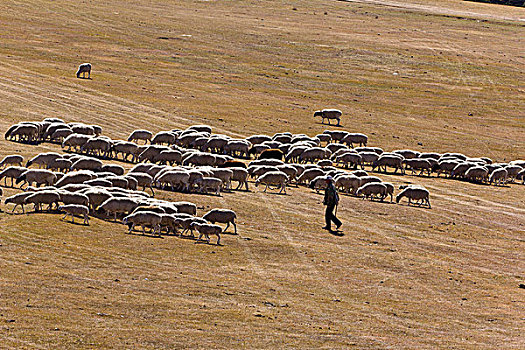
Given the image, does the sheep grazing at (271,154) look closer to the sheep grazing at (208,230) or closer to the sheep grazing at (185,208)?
the sheep grazing at (185,208)

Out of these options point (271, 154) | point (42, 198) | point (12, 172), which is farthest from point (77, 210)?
point (271, 154)

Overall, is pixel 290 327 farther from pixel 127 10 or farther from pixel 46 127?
pixel 127 10

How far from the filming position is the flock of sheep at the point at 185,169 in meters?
24.5

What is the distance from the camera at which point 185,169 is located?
31.4 metres

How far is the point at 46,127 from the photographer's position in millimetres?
40531

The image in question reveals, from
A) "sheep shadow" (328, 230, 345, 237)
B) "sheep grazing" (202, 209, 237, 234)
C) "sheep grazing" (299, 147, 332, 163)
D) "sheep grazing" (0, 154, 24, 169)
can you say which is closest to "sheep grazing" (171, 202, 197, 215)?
"sheep grazing" (202, 209, 237, 234)

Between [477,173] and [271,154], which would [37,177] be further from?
[477,173]

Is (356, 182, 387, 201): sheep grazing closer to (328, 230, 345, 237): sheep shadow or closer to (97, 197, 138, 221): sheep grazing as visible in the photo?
(328, 230, 345, 237): sheep shadow

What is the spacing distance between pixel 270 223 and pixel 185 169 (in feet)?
18.5

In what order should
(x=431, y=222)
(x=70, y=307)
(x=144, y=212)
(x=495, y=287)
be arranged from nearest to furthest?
(x=70, y=307)
(x=495, y=287)
(x=144, y=212)
(x=431, y=222)

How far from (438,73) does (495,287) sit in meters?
61.7

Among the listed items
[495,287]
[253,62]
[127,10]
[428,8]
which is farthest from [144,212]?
[428,8]

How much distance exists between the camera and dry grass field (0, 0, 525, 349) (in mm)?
16781

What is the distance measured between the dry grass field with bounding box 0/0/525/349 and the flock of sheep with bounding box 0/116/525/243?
2.79ft
